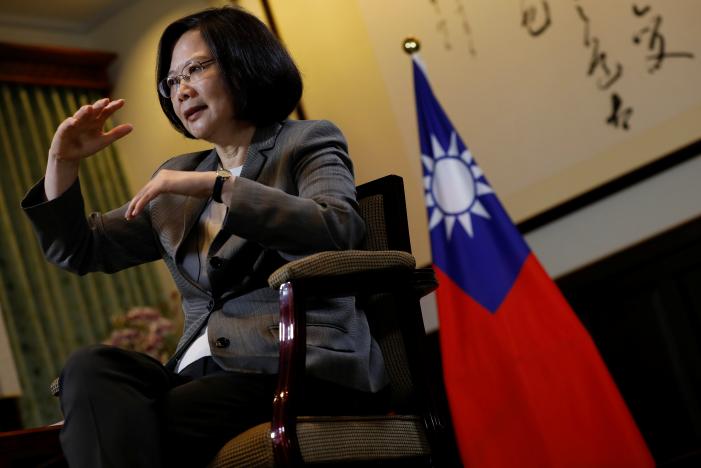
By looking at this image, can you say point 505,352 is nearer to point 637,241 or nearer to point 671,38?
point 637,241

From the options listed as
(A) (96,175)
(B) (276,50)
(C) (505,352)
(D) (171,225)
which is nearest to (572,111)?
(C) (505,352)

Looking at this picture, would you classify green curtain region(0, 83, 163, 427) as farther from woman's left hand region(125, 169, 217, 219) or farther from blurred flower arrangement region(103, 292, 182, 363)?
woman's left hand region(125, 169, 217, 219)

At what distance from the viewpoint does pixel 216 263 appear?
1876mm

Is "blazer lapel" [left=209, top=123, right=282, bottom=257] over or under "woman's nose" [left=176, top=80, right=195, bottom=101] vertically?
under

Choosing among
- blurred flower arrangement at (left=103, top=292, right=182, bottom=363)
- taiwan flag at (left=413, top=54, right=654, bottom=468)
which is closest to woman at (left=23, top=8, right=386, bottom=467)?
taiwan flag at (left=413, top=54, right=654, bottom=468)

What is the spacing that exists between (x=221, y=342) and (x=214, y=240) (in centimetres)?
23

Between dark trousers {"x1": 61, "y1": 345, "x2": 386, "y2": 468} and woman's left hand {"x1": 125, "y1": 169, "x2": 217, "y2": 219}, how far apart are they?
0.27 metres

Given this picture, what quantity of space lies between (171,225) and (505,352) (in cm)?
144

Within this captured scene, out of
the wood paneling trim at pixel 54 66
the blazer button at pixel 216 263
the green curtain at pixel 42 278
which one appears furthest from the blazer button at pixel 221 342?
the wood paneling trim at pixel 54 66

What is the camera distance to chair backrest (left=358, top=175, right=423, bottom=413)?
188cm

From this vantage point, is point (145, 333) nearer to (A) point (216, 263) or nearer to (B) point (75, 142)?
(B) point (75, 142)

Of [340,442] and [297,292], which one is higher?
[297,292]

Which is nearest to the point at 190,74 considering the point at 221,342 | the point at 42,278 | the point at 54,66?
the point at 221,342

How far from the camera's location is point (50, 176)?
6.49 ft
